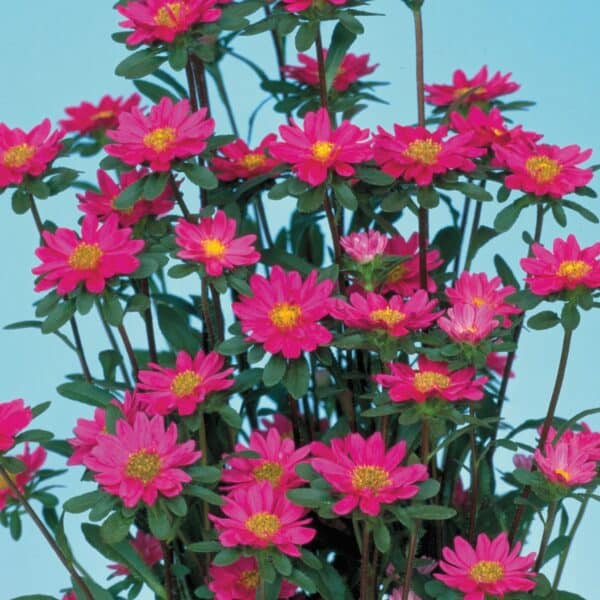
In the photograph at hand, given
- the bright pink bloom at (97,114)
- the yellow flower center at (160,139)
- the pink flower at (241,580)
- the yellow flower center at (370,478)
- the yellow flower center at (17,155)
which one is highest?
the bright pink bloom at (97,114)

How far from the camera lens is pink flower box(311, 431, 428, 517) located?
4.14ft

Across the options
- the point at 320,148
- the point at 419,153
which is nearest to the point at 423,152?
the point at 419,153

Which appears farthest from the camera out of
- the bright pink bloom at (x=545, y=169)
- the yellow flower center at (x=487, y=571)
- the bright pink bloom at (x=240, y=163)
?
the bright pink bloom at (x=240, y=163)

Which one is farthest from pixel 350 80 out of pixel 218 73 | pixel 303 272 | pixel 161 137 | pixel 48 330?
pixel 48 330

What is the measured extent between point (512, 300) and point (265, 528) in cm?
36

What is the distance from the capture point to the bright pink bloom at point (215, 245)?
138 centimetres

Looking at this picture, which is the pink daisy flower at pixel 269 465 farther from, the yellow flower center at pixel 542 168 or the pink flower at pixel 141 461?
the yellow flower center at pixel 542 168

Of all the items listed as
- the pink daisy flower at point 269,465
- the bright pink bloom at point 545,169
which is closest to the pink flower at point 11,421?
the pink daisy flower at point 269,465

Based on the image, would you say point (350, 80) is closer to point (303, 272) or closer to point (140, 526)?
point (303, 272)

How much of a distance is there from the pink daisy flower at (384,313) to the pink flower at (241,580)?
291mm

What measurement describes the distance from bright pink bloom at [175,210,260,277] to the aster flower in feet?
0.37

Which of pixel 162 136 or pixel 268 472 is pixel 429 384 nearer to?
pixel 268 472

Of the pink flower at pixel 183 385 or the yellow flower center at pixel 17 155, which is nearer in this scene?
the pink flower at pixel 183 385

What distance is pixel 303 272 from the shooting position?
1624 millimetres
